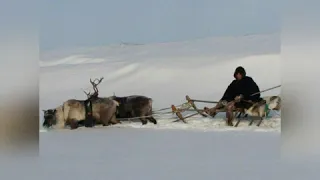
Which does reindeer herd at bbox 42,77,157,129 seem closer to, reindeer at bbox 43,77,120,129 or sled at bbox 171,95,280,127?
reindeer at bbox 43,77,120,129

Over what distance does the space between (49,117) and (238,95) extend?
0.98 m

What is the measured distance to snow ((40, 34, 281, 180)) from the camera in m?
2.05

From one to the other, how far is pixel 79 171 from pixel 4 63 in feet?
2.36

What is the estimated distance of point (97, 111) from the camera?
7.50ft

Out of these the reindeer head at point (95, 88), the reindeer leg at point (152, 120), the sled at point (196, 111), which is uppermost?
the reindeer head at point (95, 88)

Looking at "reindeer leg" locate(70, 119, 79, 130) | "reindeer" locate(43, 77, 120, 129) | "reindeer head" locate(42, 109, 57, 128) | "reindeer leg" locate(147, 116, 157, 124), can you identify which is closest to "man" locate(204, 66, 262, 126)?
"reindeer leg" locate(147, 116, 157, 124)

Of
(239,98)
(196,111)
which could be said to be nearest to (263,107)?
(239,98)

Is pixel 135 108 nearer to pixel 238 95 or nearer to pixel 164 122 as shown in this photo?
pixel 164 122

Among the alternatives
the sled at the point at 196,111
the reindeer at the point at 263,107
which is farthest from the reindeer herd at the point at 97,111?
the reindeer at the point at 263,107

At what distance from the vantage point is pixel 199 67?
2141 millimetres

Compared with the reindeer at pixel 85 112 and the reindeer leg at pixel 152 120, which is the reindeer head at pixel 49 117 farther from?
the reindeer leg at pixel 152 120

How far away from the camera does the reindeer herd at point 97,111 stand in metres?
2.22

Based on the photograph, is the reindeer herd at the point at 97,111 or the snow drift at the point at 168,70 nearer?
the snow drift at the point at 168,70

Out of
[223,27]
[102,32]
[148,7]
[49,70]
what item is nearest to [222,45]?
[223,27]
